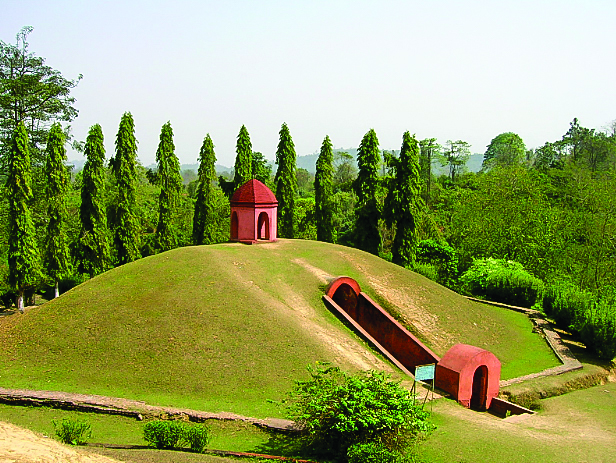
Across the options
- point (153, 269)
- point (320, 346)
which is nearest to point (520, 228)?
point (320, 346)

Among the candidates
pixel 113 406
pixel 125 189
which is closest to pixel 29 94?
pixel 125 189

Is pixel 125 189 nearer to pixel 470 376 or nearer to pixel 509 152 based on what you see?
pixel 470 376

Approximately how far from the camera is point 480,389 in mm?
18328

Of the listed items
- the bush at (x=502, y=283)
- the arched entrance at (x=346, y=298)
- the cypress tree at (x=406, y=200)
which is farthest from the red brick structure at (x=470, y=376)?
the cypress tree at (x=406, y=200)

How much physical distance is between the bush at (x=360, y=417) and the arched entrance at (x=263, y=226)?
14.4 meters

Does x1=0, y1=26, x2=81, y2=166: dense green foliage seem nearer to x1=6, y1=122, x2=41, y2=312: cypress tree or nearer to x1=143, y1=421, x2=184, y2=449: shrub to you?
x1=6, y1=122, x2=41, y2=312: cypress tree

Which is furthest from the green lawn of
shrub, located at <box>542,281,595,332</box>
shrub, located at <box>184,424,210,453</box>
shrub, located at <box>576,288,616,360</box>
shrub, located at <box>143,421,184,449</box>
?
shrub, located at <box>542,281,595,332</box>

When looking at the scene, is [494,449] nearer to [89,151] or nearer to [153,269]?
[153,269]

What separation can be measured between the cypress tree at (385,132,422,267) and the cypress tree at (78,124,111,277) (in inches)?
769

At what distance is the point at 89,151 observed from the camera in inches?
1260

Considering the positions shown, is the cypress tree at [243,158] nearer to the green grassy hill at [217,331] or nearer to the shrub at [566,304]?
the green grassy hill at [217,331]

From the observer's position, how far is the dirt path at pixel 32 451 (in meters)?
8.78

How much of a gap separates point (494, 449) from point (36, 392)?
13.3m

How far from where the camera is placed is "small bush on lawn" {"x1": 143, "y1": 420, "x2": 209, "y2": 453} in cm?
1183
